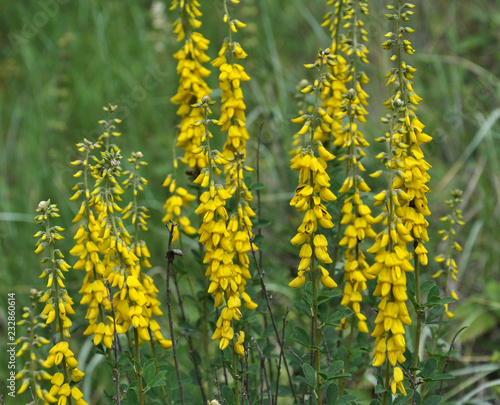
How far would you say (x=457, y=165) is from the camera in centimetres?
555

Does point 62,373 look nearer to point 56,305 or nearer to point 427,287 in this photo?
point 56,305

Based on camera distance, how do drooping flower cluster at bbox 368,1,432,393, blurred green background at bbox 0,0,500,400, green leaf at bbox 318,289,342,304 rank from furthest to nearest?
blurred green background at bbox 0,0,500,400 < green leaf at bbox 318,289,342,304 < drooping flower cluster at bbox 368,1,432,393

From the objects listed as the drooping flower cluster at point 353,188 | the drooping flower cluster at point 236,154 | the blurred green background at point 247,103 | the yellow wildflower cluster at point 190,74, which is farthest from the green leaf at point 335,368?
the blurred green background at point 247,103

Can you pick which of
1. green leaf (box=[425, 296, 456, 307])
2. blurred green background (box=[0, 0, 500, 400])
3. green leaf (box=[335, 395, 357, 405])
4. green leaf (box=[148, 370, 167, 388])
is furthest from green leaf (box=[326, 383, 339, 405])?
blurred green background (box=[0, 0, 500, 400])

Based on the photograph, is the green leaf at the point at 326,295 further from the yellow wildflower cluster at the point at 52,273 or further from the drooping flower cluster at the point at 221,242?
the yellow wildflower cluster at the point at 52,273

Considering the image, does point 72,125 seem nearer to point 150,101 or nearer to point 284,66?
point 150,101

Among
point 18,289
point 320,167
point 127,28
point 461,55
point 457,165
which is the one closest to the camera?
point 320,167

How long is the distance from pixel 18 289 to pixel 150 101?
8.09ft

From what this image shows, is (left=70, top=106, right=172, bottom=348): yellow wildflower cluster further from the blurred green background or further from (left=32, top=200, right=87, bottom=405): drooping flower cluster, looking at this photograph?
the blurred green background

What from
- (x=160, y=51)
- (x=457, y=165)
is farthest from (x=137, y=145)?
(x=457, y=165)

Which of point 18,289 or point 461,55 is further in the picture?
point 461,55

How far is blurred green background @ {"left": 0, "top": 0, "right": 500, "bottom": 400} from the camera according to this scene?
5.01 m

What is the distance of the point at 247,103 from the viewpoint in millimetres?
6496

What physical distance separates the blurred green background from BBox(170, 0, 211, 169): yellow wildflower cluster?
7.00 feet
